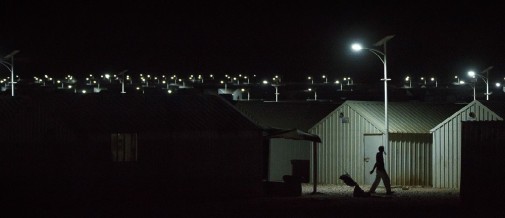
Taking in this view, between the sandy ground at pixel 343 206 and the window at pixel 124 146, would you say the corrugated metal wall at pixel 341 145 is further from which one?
the window at pixel 124 146

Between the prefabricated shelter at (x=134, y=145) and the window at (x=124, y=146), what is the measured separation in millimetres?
31

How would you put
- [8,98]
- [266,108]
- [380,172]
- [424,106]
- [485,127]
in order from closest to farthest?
[485,127] → [380,172] → [8,98] → [424,106] → [266,108]

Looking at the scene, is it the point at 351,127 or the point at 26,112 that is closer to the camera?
the point at 26,112

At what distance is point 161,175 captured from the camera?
86.8 ft

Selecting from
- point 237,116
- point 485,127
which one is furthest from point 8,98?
point 485,127

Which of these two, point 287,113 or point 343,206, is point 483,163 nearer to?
point 343,206

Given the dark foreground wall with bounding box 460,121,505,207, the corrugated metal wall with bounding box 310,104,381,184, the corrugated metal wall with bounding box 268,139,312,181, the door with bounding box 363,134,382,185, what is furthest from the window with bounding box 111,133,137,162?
the door with bounding box 363,134,382,185

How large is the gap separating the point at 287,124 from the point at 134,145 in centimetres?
1413

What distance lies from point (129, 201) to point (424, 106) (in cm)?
1706

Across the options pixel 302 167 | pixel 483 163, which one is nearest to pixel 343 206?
pixel 483 163

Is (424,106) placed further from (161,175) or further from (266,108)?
(161,175)

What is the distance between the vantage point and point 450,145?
32469mm

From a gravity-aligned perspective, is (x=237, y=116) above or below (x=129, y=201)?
above

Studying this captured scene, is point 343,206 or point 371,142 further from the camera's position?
point 371,142
